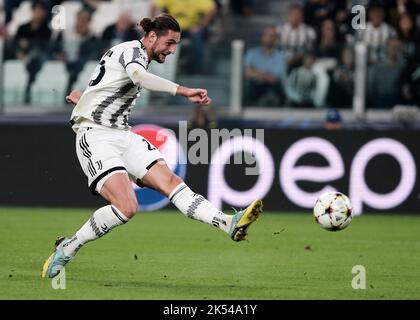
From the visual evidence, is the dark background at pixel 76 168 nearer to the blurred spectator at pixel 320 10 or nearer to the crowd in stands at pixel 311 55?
the crowd in stands at pixel 311 55

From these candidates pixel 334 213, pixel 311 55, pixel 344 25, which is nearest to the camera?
pixel 334 213

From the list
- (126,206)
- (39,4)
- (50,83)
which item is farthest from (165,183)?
(39,4)

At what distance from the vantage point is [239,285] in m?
8.48

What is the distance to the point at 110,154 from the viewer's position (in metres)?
8.76

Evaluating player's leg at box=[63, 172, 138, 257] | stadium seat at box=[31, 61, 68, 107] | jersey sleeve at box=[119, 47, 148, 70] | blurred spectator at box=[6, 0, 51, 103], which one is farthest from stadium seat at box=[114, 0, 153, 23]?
player's leg at box=[63, 172, 138, 257]

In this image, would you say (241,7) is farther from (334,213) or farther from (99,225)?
(99,225)

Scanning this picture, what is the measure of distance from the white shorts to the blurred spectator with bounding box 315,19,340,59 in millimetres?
7242

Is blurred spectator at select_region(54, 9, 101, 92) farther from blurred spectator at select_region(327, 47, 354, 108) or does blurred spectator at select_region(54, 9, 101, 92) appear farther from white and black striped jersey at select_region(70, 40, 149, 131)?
white and black striped jersey at select_region(70, 40, 149, 131)

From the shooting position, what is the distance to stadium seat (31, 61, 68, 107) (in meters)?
16.0

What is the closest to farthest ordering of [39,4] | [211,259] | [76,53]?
[211,259]
[76,53]
[39,4]

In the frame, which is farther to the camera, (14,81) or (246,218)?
(14,81)

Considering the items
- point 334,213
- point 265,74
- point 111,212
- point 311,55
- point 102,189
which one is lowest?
point 334,213

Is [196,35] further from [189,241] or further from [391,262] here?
[391,262]

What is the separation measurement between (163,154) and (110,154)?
6.20m
